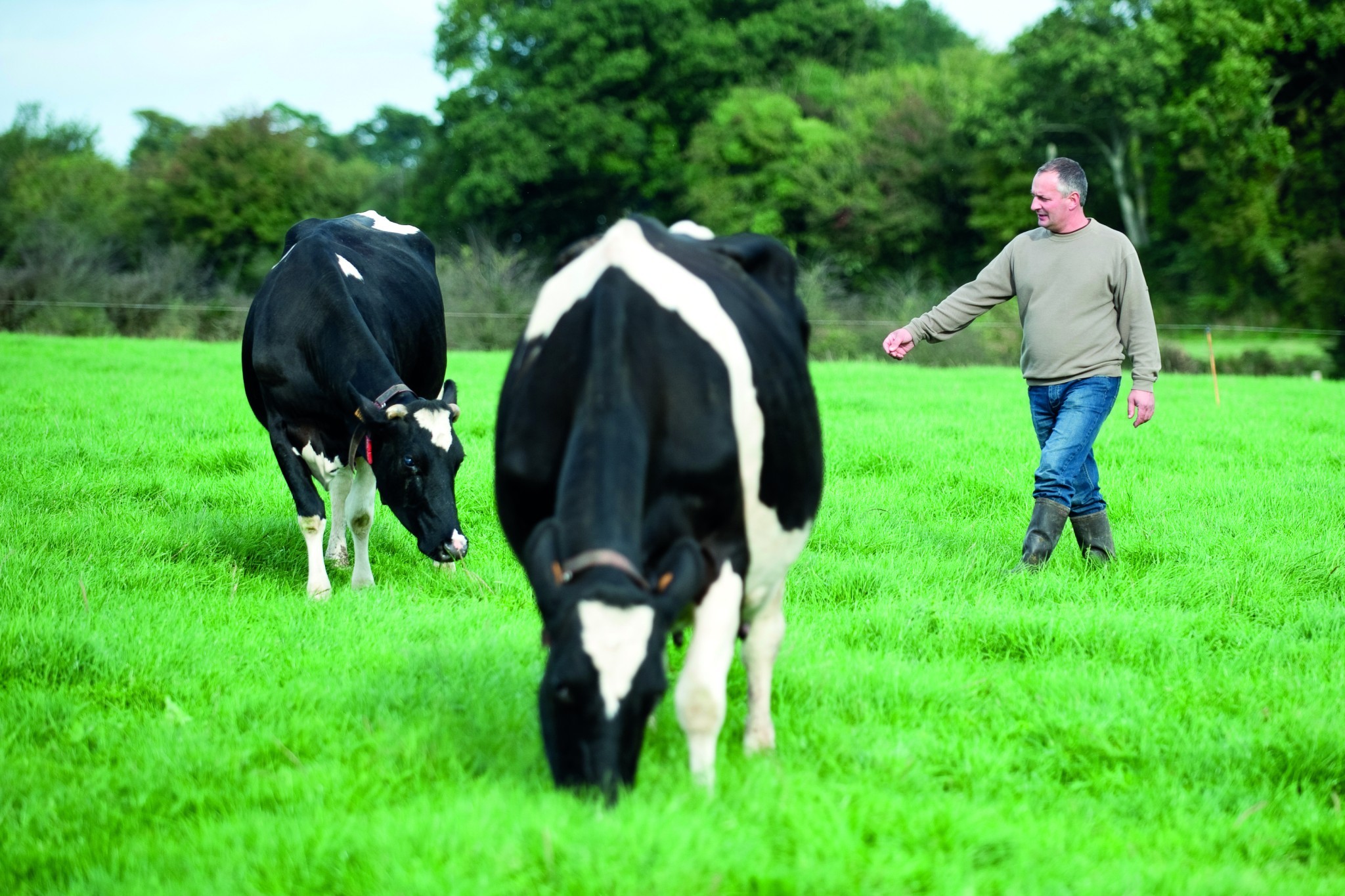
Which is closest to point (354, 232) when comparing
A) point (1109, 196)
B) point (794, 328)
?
point (794, 328)

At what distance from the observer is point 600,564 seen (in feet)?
9.53

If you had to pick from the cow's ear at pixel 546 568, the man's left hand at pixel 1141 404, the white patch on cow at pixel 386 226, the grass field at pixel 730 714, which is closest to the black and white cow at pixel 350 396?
the grass field at pixel 730 714

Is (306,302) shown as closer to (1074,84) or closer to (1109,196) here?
(1074,84)

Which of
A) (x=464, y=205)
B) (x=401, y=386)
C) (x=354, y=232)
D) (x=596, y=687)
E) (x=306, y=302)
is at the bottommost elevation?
(x=596, y=687)

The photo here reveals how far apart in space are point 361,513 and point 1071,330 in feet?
13.5

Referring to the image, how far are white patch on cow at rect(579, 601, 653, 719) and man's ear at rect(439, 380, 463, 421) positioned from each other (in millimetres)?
3473

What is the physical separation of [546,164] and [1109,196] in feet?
71.9

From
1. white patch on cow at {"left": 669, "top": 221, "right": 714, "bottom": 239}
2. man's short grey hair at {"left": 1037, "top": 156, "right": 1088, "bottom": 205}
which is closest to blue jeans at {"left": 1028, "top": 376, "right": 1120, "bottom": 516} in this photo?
man's short grey hair at {"left": 1037, "top": 156, "right": 1088, "bottom": 205}

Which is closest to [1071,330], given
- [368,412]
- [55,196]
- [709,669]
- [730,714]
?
[730,714]

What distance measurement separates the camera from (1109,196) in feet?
147

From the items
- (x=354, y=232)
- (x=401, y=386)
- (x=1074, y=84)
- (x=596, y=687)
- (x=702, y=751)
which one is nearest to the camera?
(x=596, y=687)

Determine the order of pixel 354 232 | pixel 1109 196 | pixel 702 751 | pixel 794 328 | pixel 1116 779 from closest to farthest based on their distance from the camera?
1. pixel 702 751
2. pixel 1116 779
3. pixel 794 328
4. pixel 354 232
5. pixel 1109 196

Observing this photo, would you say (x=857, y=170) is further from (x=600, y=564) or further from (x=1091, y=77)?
(x=600, y=564)

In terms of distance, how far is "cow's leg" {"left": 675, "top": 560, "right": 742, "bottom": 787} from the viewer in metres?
3.29
